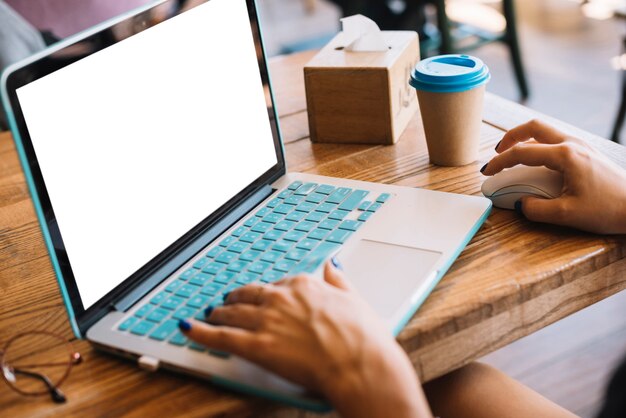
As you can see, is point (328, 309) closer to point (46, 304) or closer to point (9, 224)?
point (46, 304)

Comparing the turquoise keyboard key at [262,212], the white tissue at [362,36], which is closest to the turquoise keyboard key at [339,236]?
the turquoise keyboard key at [262,212]

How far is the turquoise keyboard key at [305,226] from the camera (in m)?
0.78

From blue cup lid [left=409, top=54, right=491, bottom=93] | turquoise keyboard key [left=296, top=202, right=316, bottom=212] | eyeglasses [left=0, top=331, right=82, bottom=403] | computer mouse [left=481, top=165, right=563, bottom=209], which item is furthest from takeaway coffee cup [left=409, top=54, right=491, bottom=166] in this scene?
eyeglasses [left=0, top=331, right=82, bottom=403]

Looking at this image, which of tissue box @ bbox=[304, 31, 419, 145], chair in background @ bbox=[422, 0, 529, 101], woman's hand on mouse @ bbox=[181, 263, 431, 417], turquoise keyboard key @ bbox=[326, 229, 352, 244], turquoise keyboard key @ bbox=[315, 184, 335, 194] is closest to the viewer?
woman's hand on mouse @ bbox=[181, 263, 431, 417]

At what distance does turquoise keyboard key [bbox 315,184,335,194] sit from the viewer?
0.86 m

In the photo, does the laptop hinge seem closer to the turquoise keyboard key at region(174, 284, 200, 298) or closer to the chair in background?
the turquoise keyboard key at region(174, 284, 200, 298)

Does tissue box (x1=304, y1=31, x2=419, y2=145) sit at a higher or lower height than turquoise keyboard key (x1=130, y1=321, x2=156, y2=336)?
higher

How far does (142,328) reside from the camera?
66 cm

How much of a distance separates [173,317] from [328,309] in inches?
6.5

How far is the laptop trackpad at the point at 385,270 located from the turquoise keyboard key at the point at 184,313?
16cm

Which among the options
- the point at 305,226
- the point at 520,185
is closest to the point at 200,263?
the point at 305,226

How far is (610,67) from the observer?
305 cm

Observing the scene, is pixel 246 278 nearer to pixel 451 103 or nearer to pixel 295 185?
pixel 295 185

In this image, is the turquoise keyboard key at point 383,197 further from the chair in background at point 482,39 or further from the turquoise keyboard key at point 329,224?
the chair in background at point 482,39
